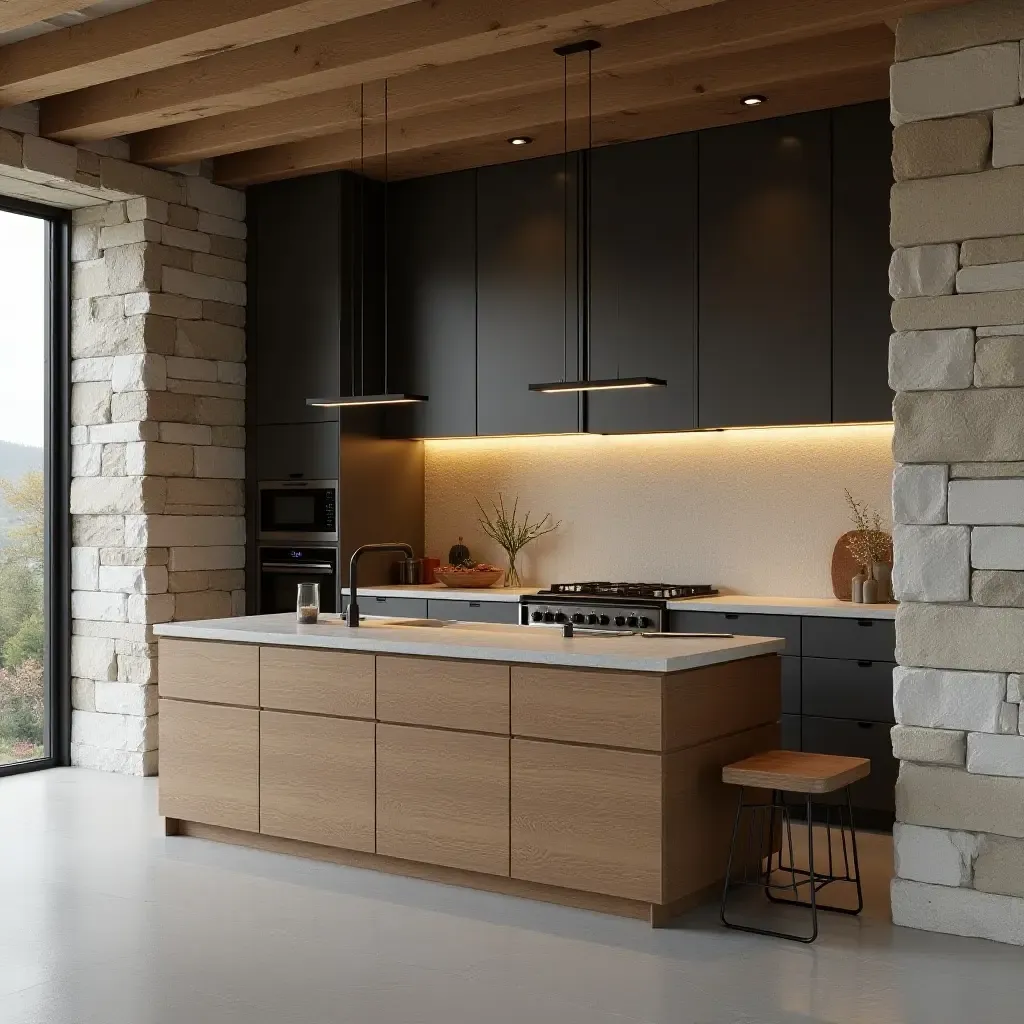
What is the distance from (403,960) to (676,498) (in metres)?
3.21

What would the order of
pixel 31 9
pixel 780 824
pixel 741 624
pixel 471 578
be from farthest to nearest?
pixel 471 578
pixel 741 624
pixel 780 824
pixel 31 9

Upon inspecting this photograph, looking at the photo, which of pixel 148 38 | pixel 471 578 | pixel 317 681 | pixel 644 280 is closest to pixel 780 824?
pixel 317 681

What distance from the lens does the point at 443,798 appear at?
175 inches

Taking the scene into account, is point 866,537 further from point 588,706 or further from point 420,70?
point 420,70

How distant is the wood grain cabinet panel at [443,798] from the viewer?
4328 mm

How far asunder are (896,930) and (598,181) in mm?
3680

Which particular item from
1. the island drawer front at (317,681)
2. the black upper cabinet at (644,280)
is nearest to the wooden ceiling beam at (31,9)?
the island drawer front at (317,681)

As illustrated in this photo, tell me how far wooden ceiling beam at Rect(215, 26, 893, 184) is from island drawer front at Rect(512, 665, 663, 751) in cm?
256

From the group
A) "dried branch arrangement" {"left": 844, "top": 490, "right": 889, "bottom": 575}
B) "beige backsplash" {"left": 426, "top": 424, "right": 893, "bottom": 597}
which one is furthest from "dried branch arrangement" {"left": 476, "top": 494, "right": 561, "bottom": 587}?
"dried branch arrangement" {"left": 844, "top": 490, "right": 889, "bottom": 575}

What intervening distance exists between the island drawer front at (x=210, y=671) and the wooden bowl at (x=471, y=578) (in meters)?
1.76

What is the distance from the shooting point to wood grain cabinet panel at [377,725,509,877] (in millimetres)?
4328

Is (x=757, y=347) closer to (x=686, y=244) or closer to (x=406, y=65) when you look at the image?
(x=686, y=244)

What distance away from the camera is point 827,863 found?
4.80 m

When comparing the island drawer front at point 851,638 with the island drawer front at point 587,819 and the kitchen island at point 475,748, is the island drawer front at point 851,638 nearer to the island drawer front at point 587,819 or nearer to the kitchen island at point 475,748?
the kitchen island at point 475,748
